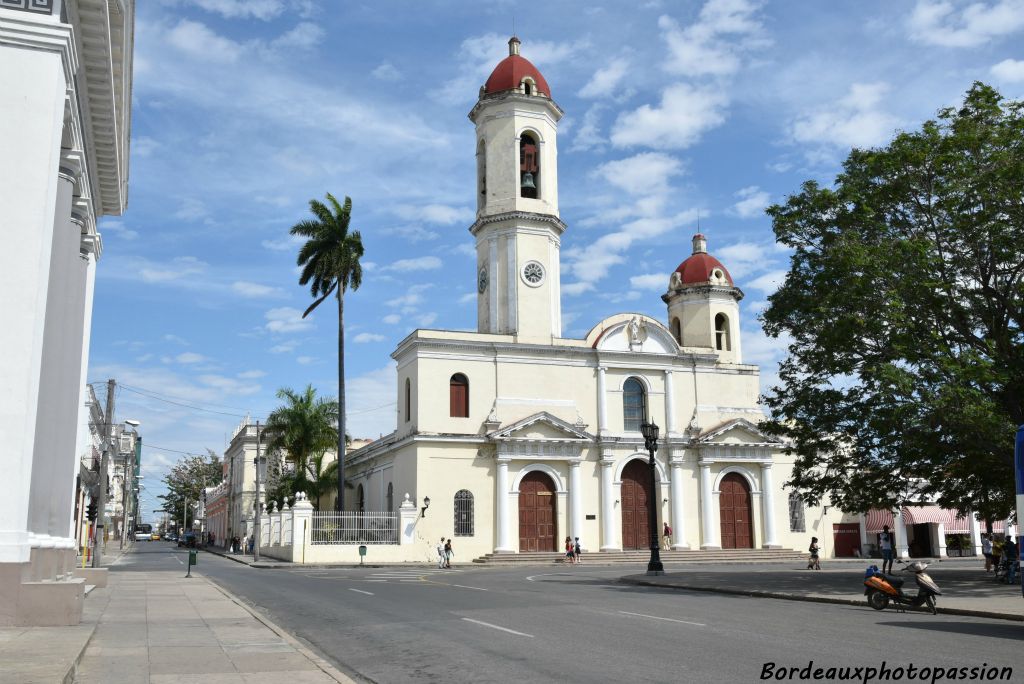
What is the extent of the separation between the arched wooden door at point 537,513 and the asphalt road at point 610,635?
21.2 m

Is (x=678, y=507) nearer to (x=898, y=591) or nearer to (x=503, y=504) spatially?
(x=503, y=504)

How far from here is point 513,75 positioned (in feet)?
148

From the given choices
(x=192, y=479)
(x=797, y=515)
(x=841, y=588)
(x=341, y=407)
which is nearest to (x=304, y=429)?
(x=341, y=407)

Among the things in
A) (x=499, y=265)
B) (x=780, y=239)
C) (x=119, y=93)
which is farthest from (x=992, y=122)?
(x=499, y=265)

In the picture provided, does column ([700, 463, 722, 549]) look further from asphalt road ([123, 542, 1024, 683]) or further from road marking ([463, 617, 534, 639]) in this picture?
road marking ([463, 617, 534, 639])

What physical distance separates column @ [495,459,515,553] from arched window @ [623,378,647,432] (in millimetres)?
7084

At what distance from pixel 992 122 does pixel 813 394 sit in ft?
24.6

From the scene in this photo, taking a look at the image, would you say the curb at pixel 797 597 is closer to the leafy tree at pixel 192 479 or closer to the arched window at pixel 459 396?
the arched window at pixel 459 396

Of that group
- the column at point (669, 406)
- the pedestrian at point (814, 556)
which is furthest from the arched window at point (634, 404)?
the pedestrian at point (814, 556)

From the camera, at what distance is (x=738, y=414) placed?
4731cm

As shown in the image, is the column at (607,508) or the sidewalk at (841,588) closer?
the sidewalk at (841,588)

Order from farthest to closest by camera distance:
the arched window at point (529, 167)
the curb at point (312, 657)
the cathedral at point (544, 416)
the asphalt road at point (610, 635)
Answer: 1. the arched window at point (529, 167)
2. the cathedral at point (544, 416)
3. the asphalt road at point (610, 635)
4. the curb at point (312, 657)

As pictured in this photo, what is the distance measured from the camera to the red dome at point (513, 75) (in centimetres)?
4522

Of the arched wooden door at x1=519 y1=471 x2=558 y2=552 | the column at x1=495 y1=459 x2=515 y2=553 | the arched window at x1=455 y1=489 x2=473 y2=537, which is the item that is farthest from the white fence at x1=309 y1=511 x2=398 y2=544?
the arched wooden door at x1=519 y1=471 x2=558 y2=552
